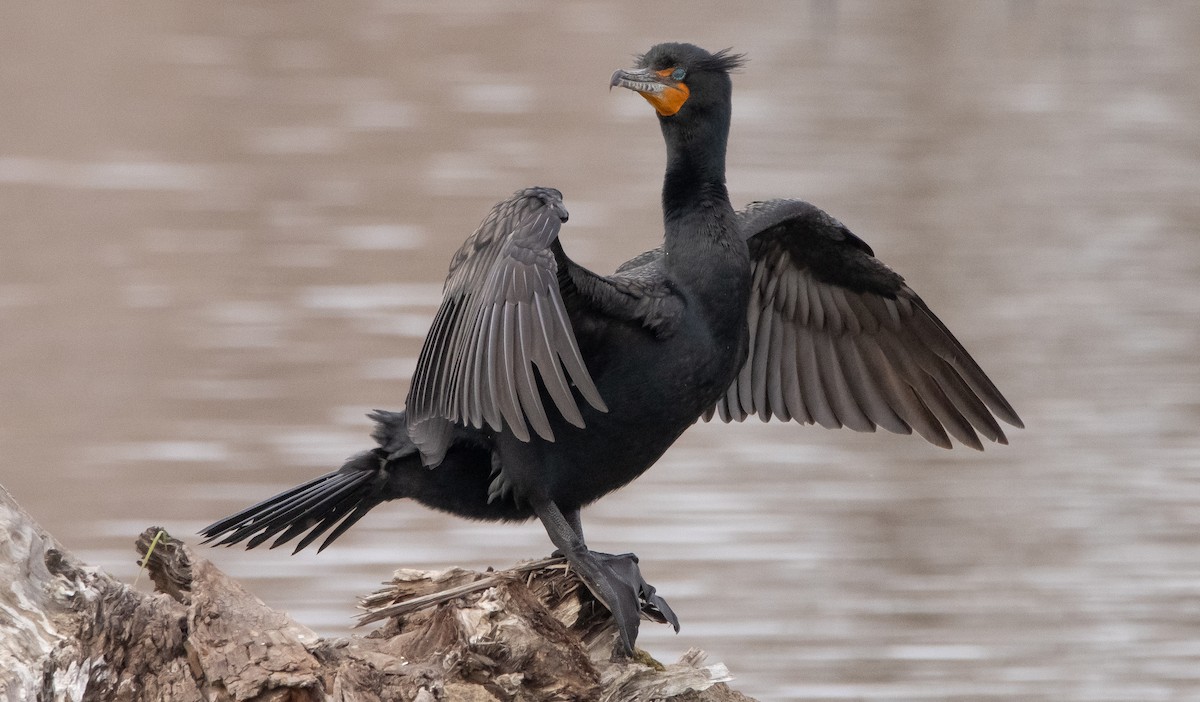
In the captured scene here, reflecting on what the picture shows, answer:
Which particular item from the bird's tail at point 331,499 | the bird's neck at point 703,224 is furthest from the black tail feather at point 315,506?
the bird's neck at point 703,224

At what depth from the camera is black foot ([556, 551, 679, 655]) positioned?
3355 millimetres

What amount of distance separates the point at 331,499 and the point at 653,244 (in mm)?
3721

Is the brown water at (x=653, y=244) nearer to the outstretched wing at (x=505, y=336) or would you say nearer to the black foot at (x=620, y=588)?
the black foot at (x=620, y=588)

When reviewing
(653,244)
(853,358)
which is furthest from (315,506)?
(653,244)

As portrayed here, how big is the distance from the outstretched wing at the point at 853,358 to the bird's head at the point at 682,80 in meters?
0.62

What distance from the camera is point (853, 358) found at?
14.4 ft

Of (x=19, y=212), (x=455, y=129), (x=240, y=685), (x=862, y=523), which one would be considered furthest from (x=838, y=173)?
(x=240, y=685)

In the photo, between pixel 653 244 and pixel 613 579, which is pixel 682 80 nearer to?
pixel 613 579

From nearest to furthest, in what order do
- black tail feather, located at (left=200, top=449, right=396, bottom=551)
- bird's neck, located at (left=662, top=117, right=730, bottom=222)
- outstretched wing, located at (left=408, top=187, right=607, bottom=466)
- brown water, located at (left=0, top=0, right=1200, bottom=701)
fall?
1. outstretched wing, located at (left=408, top=187, right=607, bottom=466)
2. black tail feather, located at (left=200, top=449, right=396, bottom=551)
3. bird's neck, located at (left=662, top=117, right=730, bottom=222)
4. brown water, located at (left=0, top=0, right=1200, bottom=701)

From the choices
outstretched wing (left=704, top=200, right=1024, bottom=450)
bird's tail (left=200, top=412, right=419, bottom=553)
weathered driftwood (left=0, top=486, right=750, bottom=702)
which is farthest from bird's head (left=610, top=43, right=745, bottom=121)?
weathered driftwood (left=0, top=486, right=750, bottom=702)

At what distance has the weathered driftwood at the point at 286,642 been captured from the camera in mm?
2709

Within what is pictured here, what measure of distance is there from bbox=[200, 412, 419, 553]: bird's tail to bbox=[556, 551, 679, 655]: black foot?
1.62 ft

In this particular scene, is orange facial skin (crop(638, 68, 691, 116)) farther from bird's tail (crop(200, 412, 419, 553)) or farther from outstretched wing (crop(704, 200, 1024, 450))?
bird's tail (crop(200, 412, 419, 553))

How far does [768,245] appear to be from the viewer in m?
4.20
